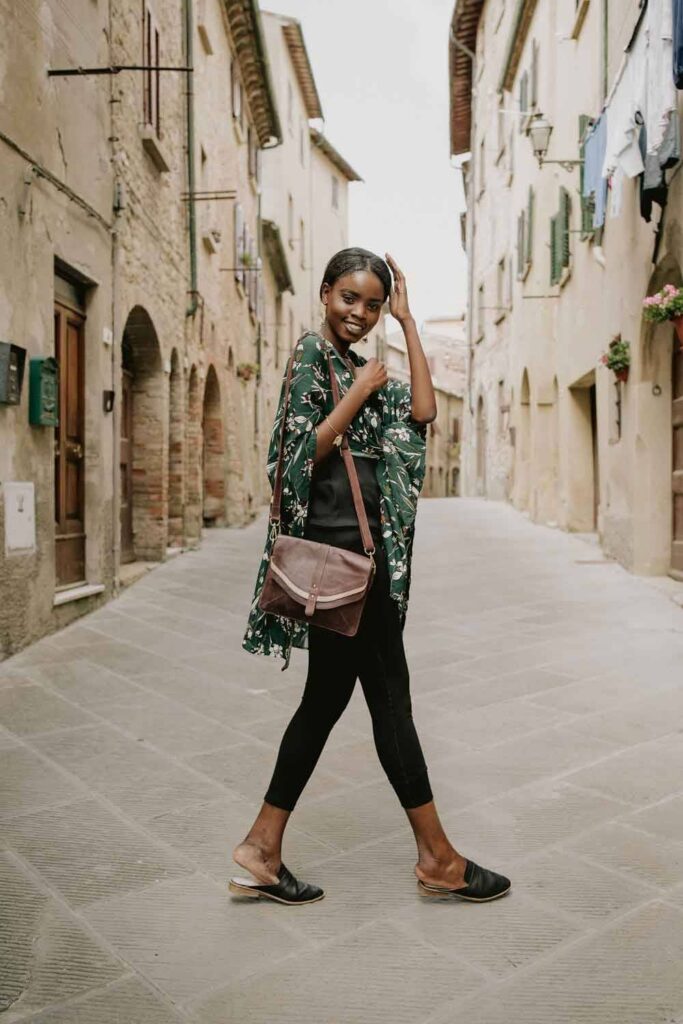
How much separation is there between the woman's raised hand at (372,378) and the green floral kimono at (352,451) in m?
0.07

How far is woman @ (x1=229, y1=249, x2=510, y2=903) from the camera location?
2494 millimetres

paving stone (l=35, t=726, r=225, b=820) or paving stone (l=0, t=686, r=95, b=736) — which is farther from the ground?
paving stone (l=0, t=686, r=95, b=736)

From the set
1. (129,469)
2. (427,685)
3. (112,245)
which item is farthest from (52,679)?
(129,469)

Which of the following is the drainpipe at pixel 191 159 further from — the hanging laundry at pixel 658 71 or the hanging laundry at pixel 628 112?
the hanging laundry at pixel 658 71

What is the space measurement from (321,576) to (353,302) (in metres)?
0.71

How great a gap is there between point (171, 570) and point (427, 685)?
16.9ft

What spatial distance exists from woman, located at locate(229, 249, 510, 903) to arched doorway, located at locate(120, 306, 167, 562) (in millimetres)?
7711


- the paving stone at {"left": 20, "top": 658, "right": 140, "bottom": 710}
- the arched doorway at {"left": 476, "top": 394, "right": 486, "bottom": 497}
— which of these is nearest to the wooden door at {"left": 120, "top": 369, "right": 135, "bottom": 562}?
the paving stone at {"left": 20, "top": 658, "right": 140, "bottom": 710}

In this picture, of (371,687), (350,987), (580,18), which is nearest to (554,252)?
(580,18)

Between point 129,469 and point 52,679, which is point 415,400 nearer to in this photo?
point 52,679

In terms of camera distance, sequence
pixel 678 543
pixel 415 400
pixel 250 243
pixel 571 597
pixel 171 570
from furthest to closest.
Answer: pixel 250 243, pixel 171 570, pixel 678 543, pixel 571 597, pixel 415 400

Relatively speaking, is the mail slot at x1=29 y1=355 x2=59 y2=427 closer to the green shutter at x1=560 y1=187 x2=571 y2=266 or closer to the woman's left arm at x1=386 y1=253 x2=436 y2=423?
the woman's left arm at x1=386 y1=253 x2=436 y2=423

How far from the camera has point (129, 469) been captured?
10.3 metres

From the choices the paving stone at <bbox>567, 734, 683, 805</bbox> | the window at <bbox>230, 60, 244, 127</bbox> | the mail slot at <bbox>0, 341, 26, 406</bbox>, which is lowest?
the paving stone at <bbox>567, 734, 683, 805</bbox>
